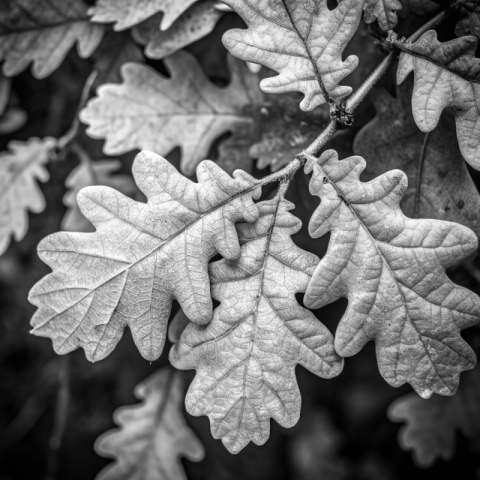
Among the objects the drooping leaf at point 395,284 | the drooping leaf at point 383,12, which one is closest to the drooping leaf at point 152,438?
the drooping leaf at point 395,284

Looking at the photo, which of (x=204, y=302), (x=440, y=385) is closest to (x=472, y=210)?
(x=440, y=385)

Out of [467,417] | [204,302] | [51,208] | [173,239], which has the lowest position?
[467,417]

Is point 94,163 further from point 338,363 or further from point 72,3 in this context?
point 338,363

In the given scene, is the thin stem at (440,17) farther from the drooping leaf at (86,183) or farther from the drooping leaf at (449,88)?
the drooping leaf at (86,183)

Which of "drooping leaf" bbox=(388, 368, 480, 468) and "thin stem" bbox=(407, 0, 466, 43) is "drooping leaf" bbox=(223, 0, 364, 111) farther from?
"drooping leaf" bbox=(388, 368, 480, 468)

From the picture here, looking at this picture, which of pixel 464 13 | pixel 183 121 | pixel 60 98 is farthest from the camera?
pixel 60 98

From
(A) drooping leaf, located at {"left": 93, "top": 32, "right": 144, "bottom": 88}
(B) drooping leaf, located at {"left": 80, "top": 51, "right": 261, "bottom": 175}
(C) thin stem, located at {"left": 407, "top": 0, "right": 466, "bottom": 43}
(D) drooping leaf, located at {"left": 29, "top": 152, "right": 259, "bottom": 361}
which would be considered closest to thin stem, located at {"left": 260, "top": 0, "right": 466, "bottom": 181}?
(C) thin stem, located at {"left": 407, "top": 0, "right": 466, "bottom": 43}

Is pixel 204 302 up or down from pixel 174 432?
up
